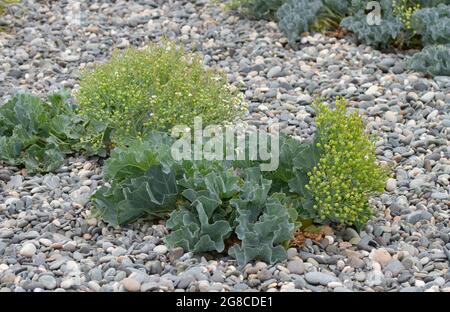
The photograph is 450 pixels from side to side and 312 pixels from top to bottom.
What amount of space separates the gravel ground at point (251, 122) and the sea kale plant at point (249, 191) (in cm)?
9

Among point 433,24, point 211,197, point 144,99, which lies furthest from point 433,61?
point 211,197

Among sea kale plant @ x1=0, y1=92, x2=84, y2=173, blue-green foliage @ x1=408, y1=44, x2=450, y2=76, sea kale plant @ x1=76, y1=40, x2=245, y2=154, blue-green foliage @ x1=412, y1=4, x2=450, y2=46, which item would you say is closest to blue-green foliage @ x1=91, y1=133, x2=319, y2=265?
sea kale plant @ x1=76, y1=40, x2=245, y2=154

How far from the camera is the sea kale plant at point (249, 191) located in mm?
3824

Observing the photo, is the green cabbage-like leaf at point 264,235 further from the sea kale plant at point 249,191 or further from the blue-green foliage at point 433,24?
the blue-green foliage at point 433,24

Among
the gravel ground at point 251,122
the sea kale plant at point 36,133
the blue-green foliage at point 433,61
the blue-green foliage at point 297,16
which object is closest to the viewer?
the gravel ground at point 251,122

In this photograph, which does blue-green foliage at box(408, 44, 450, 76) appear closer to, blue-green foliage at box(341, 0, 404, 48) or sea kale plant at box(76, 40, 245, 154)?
blue-green foliage at box(341, 0, 404, 48)

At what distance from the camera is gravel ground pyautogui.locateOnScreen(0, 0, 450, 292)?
3.69 m

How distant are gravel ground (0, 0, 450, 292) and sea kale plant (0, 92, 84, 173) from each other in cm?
9

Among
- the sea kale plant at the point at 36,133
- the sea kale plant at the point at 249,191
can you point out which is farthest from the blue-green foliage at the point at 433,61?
the sea kale plant at the point at 36,133

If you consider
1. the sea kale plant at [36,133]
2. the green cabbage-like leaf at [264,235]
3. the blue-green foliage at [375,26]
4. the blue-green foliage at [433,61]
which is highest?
the blue-green foliage at [375,26]

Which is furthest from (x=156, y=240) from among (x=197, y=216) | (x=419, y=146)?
(x=419, y=146)

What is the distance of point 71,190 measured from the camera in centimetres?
467

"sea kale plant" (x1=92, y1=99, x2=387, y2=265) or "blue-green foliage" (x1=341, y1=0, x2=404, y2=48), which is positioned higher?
"blue-green foliage" (x1=341, y1=0, x2=404, y2=48)

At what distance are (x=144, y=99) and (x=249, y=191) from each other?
112 centimetres
